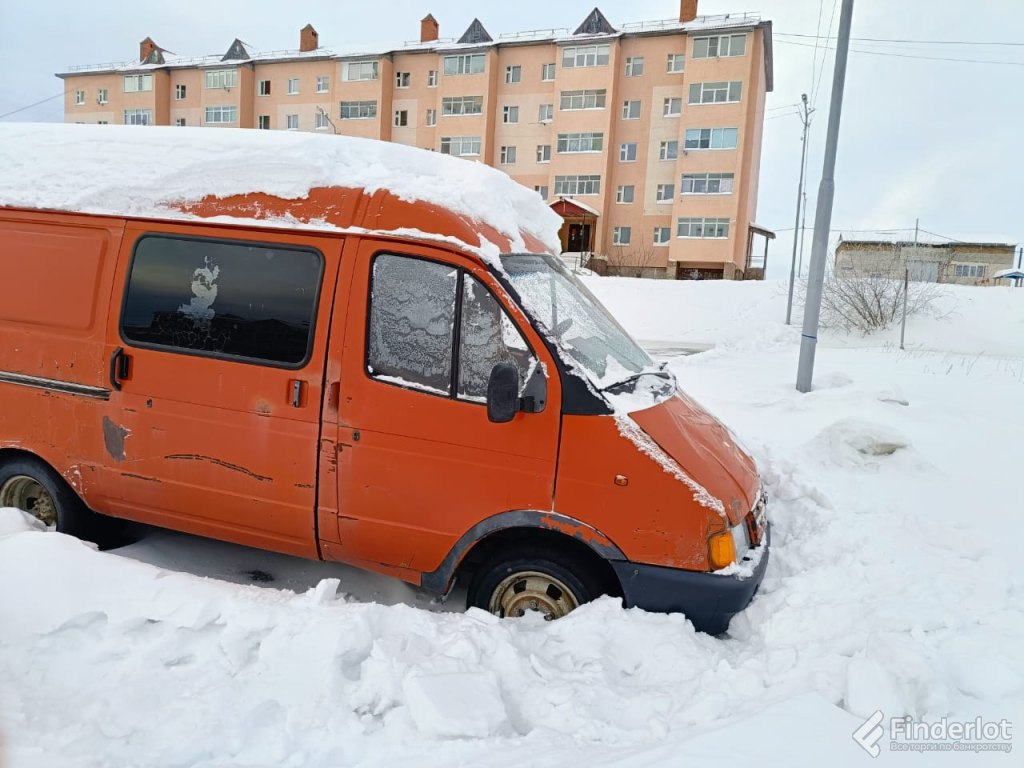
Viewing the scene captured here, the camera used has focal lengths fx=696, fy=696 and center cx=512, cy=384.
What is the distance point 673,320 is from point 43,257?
22.2 metres

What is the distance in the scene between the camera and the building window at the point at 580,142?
44.8 metres

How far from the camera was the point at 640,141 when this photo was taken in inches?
1768

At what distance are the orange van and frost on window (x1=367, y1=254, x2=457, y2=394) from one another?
1cm

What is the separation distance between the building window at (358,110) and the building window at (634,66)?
18.1 metres

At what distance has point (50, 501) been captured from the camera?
428 cm

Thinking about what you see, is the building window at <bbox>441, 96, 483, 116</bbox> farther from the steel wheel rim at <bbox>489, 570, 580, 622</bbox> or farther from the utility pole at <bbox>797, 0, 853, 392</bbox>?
the steel wheel rim at <bbox>489, 570, 580, 622</bbox>

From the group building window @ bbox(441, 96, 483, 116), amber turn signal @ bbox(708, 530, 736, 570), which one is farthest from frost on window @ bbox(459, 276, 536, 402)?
building window @ bbox(441, 96, 483, 116)

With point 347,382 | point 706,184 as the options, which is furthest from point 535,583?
point 706,184

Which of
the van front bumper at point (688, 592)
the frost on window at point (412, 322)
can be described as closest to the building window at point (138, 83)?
the frost on window at point (412, 322)

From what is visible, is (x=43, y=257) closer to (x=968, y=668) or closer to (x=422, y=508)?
(x=422, y=508)

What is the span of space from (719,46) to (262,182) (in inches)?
1743

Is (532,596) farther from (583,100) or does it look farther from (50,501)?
(583,100)

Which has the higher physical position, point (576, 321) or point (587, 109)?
point (587, 109)

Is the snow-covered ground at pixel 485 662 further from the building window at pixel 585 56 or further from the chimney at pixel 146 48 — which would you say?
the chimney at pixel 146 48
